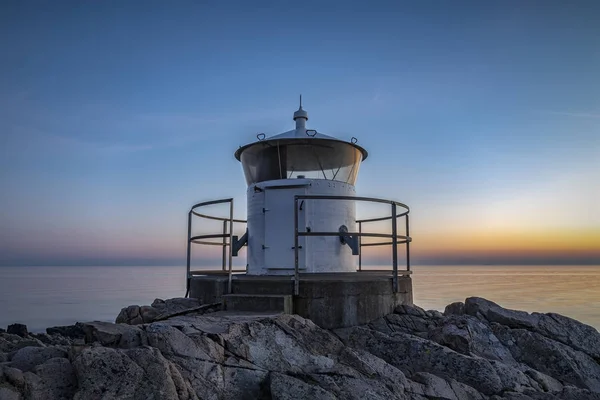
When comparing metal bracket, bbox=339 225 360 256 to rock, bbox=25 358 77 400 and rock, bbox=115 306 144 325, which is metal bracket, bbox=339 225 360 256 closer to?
rock, bbox=115 306 144 325

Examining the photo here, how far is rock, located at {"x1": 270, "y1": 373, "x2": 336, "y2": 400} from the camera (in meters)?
4.41

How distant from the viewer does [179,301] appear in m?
8.66

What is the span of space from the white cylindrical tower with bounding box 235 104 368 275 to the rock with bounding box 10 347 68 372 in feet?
15.6

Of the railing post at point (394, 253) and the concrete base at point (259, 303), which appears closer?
the concrete base at point (259, 303)

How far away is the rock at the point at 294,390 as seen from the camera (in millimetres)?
4412

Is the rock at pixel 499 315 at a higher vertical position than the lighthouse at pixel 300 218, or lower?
lower

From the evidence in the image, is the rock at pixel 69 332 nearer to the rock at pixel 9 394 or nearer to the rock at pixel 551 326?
the rock at pixel 9 394

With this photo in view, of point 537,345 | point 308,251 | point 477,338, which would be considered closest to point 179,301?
point 308,251

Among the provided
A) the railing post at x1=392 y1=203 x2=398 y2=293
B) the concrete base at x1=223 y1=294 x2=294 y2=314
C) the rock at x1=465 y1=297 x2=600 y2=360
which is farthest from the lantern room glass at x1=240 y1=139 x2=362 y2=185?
the rock at x1=465 y1=297 x2=600 y2=360

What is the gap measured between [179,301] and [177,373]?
463cm

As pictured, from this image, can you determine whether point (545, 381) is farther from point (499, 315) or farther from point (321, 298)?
point (321, 298)

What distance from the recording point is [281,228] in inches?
356

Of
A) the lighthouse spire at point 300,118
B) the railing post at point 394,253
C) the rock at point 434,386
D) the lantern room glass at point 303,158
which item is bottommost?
the rock at point 434,386

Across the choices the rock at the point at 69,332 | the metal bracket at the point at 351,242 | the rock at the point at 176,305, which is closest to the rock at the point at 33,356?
the rock at the point at 176,305
